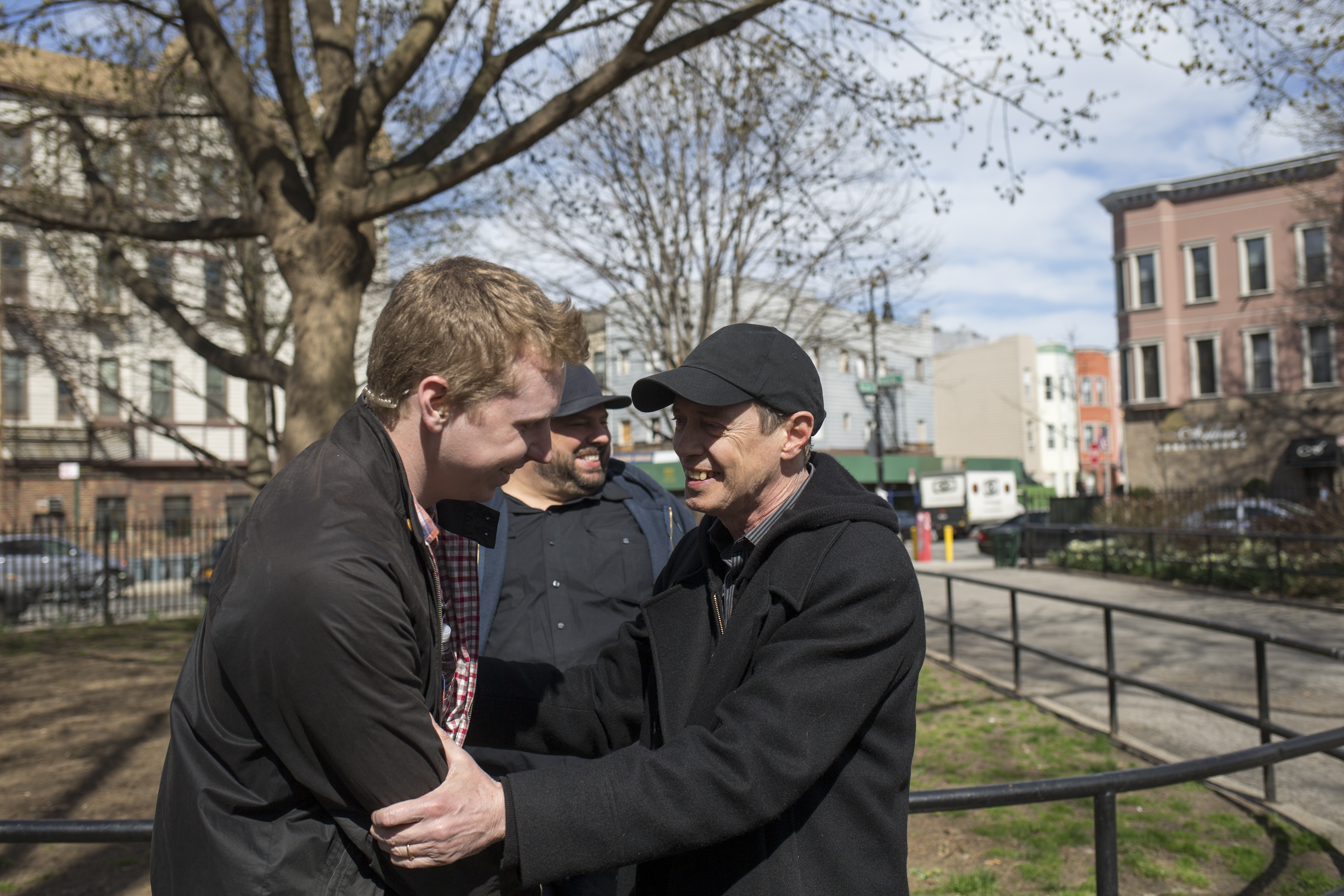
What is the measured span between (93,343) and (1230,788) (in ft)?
98.0

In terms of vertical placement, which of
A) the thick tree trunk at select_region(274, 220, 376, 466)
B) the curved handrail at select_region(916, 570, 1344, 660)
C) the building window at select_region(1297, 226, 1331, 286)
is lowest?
the curved handrail at select_region(916, 570, 1344, 660)

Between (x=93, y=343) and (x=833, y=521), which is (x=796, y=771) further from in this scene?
Answer: (x=93, y=343)

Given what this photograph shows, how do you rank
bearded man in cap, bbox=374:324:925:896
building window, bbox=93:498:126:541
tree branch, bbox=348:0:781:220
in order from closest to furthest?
bearded man in cap, bbox=374:324:925:896 → tree branch, bbox=348:0:781:220 → building window, bbox=93:498:126:541

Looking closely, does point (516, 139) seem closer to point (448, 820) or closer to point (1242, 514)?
point (448, 820)

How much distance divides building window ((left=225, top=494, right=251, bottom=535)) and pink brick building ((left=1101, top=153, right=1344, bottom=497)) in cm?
3109

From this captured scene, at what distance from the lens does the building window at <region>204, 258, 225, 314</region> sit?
15195mm

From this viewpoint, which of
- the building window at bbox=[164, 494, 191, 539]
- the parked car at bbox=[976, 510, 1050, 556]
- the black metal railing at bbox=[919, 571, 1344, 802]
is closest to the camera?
the black metal railing at bbox=[919, 571, 1344, 802]

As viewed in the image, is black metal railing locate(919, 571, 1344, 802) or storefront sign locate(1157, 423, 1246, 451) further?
storefront sign locate(1157, 423, 1246, 451)

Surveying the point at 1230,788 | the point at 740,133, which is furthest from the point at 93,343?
the point at 1230,788

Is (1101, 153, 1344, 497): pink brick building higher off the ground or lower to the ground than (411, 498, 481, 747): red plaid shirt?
higher

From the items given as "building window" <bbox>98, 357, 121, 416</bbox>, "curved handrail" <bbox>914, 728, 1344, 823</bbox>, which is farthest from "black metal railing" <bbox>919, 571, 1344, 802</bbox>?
"building window" <bbox>98, 357, 121, 416</bbox>

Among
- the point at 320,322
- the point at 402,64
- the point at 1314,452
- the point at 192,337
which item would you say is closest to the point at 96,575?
the point at 192,337

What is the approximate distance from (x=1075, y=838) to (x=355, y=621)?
4.70 metres

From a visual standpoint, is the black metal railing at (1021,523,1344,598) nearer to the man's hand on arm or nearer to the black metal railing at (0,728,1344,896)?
the black metal railing at (0,728,1344,896)
